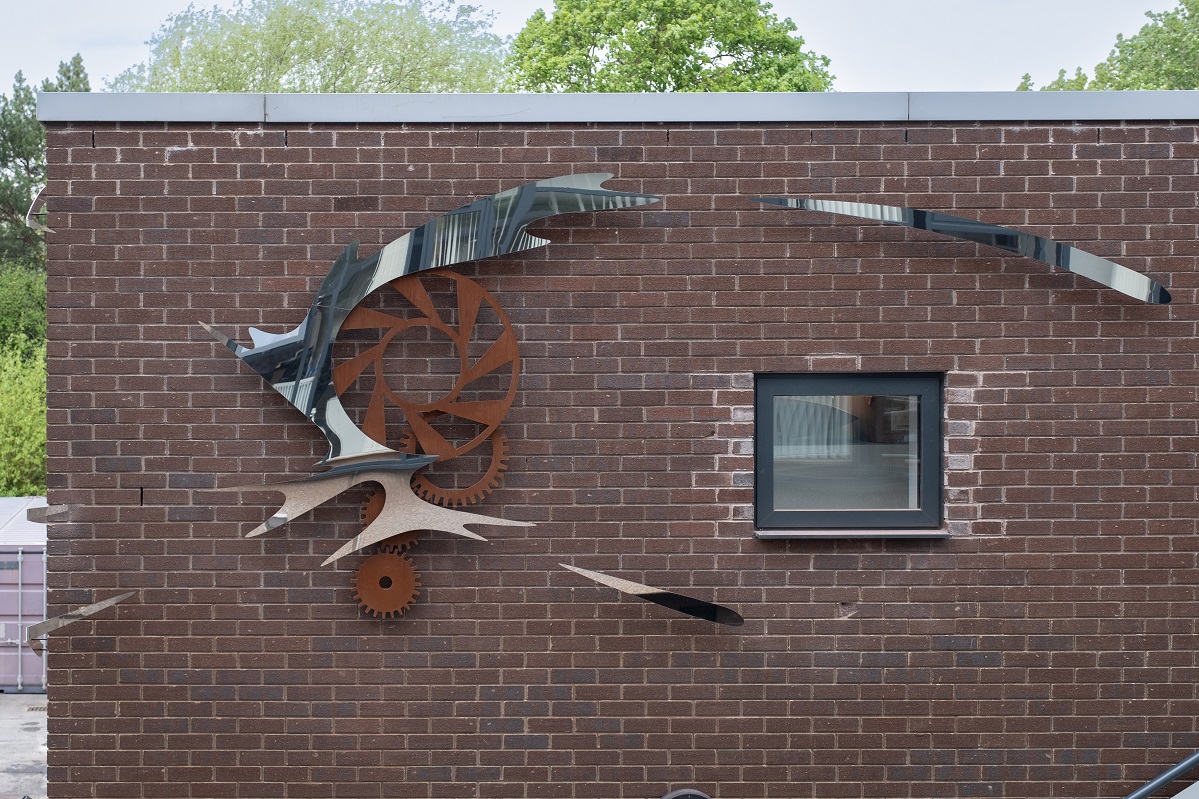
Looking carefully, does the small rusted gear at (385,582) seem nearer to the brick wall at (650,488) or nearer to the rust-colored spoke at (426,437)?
the brick wall at (650,488)

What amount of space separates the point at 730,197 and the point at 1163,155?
2234mm

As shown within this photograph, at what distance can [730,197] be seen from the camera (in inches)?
208

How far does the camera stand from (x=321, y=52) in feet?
113

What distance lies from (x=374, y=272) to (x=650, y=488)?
1.75 metres

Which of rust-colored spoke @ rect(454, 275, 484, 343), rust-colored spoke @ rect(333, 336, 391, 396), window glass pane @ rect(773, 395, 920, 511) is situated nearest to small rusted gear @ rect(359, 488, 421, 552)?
rust-colored spoke @ rect(333, 336, 391, 396)

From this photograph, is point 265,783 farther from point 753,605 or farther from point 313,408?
point 753,605

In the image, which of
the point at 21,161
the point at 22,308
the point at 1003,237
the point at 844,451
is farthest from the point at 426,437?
the point at 21,161

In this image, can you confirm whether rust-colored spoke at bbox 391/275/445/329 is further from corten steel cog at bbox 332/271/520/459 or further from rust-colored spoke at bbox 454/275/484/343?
rust-colored spoke at bbox 454/275/484/343

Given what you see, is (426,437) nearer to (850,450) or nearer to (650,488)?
(650,488)

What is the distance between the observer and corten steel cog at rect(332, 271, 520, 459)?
5129mm

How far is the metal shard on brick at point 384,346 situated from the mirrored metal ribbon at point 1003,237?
1.05 metres

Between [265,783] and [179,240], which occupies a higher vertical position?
[179,240]

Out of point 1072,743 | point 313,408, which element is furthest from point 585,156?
point 1072,743

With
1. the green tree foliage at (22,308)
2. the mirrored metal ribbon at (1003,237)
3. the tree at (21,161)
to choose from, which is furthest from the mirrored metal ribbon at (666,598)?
the tree at (21,161)
